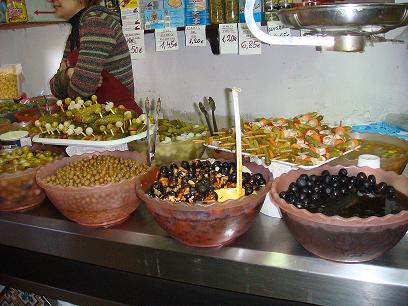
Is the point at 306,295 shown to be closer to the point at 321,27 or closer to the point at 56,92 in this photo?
the point at 321,27

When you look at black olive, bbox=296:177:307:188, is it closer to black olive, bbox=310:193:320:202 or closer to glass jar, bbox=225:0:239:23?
black olive, bbox=310:193:320:202

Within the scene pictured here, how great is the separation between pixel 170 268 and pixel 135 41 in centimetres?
238

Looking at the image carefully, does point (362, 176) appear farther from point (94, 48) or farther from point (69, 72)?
point (69, 72)

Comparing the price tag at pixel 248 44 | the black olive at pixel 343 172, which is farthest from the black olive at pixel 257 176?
the price tag at pixel 248 44

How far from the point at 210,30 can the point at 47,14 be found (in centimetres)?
169

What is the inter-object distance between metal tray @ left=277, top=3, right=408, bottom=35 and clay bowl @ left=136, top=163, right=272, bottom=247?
52 centimetres

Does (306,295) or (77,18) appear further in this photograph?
(77,18)

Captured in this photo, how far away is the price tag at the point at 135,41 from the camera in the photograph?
3281 mm

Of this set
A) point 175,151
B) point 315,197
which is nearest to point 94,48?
point 175,151

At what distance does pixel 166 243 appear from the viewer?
1.40 meters

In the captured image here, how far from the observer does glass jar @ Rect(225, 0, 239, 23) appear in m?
2.64

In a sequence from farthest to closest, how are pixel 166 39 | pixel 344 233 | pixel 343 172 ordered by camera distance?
pixel 166 39 → pixel 343 172 → pixel 344 233

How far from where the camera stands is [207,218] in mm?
1254

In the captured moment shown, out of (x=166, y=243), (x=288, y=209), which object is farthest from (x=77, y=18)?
(x=288, y=209)
